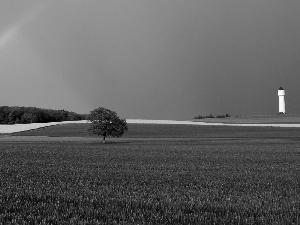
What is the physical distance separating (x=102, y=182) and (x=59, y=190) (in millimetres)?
3301

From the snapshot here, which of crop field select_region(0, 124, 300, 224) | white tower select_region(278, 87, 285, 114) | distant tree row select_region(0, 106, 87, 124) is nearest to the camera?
crop field select_region(0, 124, 300, 224)

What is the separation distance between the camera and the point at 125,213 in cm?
1318

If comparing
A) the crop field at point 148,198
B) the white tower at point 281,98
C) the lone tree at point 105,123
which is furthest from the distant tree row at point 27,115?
the crop field at point 148,198

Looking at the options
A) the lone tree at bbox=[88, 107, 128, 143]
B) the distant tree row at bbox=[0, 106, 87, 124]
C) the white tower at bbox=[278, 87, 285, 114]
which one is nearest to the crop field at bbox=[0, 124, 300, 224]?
the lone tree at bbox=[88, 107, 128, 143]

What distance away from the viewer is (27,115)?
14112 centimetres

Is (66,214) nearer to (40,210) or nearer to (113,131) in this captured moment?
(40,210)

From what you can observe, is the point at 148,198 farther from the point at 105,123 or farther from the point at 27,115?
the point at 27,115

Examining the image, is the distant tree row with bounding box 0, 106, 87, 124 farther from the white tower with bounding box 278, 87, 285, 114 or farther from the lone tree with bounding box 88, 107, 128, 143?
the white tower with bounding box 278, 87, 285, 114

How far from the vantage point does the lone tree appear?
70.6m

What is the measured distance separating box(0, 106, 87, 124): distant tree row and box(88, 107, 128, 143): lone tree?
7015 centimetres

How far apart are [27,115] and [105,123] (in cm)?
7594

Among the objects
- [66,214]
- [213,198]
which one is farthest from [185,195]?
[66,214]

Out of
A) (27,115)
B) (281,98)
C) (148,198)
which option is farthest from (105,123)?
(281,98)

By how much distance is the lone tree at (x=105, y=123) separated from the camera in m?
70.6
